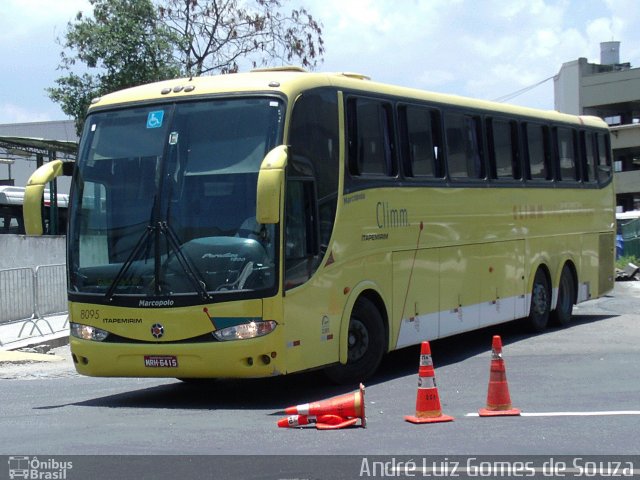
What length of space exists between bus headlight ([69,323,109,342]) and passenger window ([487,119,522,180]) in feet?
24.2

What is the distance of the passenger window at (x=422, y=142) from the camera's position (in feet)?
45.3

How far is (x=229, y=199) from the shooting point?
10.8 m

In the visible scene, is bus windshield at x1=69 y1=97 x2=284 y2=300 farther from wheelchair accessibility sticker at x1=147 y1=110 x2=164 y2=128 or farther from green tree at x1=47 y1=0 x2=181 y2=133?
green tree at x1=47 y1=0 x2=181 y2=133

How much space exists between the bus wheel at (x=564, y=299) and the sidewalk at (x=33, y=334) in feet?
29.0

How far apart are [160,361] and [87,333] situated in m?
1.02

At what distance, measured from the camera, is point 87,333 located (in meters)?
11.4

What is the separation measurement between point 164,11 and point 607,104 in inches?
1728

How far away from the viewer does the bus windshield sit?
10.7m

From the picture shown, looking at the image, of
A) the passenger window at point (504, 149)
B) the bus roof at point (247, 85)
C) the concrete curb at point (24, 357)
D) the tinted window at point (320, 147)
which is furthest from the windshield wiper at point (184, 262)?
the passenger window at point (504, 149)

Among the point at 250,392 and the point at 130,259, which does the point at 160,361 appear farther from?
the point at 250,392

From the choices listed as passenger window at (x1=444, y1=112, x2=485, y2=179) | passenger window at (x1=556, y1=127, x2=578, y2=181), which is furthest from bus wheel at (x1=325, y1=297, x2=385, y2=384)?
passenger window at (x1=556, y1=127, x2=578, y2=181)
